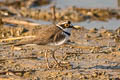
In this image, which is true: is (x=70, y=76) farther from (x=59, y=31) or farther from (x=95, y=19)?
(x=95, y=19)

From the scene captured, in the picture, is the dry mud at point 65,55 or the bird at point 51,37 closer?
the dry mud at point 65,55

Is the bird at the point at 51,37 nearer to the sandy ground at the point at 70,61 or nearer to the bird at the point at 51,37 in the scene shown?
the bird at the point at 51,37

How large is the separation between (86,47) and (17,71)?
236cm

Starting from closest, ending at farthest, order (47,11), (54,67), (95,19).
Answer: (54,67) < (95,19) < (47,11)

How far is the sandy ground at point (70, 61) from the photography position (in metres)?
6.84

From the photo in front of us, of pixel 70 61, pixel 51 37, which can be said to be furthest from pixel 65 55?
pixel 51 37

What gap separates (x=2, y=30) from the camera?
1018cm

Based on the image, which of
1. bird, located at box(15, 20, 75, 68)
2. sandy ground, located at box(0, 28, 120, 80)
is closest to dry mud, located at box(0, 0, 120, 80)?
sandy ground, located at box(0, 28, 120, 80)

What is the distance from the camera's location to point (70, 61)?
794cm

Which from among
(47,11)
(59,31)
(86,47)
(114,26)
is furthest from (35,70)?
(47,11)

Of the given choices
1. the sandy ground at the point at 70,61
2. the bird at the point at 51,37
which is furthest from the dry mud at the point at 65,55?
the bird at the point at 51,37

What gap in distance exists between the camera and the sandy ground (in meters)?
6.84

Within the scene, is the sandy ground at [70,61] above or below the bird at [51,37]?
below

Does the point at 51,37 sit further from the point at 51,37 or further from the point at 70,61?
the point at 70,61
